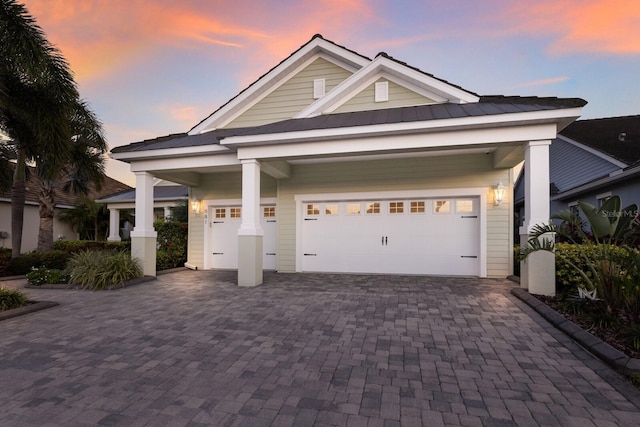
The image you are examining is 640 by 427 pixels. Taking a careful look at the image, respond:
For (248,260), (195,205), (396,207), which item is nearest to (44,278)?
(195,205)

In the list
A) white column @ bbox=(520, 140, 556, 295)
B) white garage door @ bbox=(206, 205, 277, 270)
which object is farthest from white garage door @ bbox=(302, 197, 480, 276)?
white column @ bbox=(520, 140, 556, 295)

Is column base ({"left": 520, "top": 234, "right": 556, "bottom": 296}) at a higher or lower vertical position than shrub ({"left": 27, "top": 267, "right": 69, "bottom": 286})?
higher

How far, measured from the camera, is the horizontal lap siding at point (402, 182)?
7.70 metres

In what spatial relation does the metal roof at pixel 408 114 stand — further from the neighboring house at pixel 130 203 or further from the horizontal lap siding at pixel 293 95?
the neighboring house at pixel 130 203

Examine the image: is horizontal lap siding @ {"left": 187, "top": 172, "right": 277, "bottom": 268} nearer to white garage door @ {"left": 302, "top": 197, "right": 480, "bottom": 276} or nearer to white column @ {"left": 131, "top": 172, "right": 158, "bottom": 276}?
white column @ {"left": 131, "top": 172, "right": 158, "bottom": 276}

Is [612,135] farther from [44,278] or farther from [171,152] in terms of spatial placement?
[44,278]

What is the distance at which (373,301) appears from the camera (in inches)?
213

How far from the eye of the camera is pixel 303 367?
2932 millimetres

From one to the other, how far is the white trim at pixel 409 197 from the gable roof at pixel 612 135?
18.2 feet

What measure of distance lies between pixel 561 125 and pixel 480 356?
16.4ft

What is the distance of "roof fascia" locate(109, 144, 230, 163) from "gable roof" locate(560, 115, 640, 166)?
39.8 feet

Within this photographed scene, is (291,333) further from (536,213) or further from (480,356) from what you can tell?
(536,213)

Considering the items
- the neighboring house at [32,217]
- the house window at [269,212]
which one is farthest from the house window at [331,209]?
the neighboring house at [32,217]

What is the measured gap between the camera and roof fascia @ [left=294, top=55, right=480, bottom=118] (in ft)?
24.2
